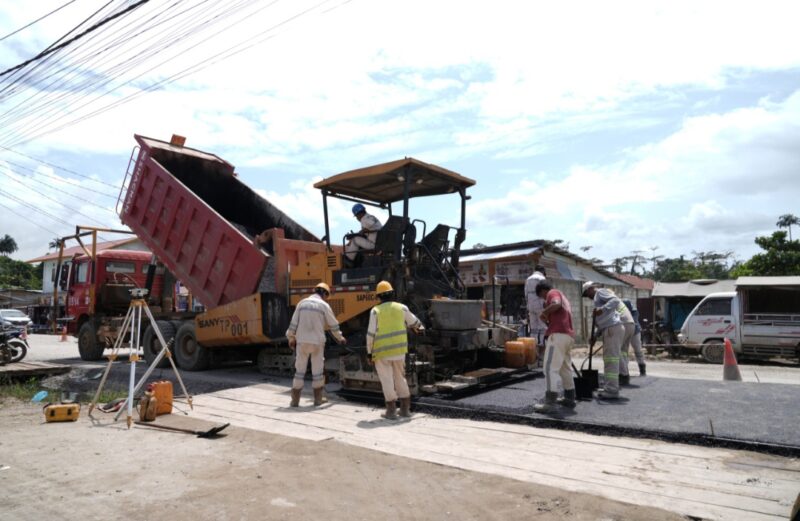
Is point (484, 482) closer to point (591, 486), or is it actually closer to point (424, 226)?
point (591, 486)

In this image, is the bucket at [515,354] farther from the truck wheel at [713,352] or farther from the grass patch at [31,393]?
the truck wheel at [713,352]

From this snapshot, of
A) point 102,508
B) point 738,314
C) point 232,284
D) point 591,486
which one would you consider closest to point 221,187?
point 232,284

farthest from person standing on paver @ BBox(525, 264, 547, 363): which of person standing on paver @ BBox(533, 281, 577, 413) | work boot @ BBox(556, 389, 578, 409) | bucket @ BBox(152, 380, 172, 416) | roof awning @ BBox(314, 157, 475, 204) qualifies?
bucket @ BBox(152, 380, 172, 416)

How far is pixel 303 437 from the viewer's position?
4844 millimetres

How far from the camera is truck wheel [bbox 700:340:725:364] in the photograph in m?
12.2

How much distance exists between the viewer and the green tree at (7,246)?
5894 centimetres

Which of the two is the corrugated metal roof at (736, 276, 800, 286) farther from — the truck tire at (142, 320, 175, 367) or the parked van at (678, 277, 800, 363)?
the truck tire at (142, 320, 175, 367)

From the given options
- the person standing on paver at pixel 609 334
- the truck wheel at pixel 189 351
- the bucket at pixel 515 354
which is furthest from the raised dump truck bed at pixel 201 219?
the person standing on paver at pixel 609 334

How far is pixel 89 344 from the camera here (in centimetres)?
1158

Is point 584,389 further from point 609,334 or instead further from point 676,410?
point 676,410

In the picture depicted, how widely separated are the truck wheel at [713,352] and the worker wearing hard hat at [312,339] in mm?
9446

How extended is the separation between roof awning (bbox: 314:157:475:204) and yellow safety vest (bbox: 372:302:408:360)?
192 cm

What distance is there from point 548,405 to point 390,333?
1.65 metres

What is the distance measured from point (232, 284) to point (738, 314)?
1034cm
